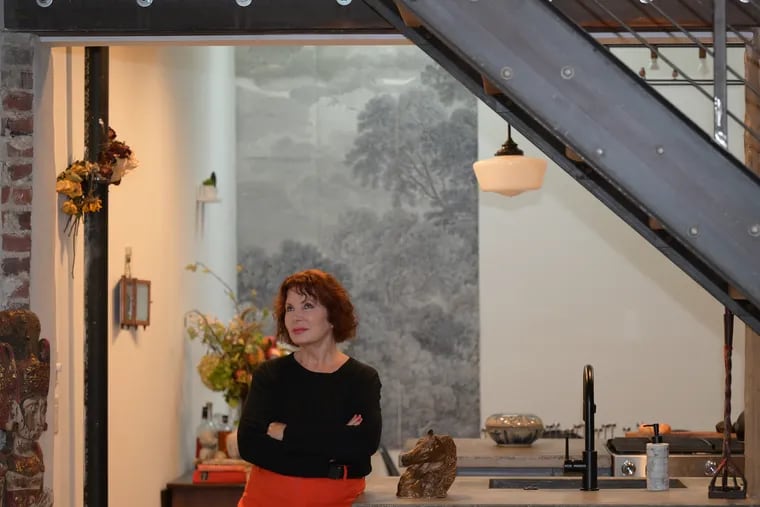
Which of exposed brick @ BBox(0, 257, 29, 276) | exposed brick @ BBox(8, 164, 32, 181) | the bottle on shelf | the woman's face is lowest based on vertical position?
the bottle on shelf

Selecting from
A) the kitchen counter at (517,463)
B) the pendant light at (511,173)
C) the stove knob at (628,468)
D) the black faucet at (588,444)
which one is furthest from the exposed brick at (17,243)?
the stove knob at (628,468)

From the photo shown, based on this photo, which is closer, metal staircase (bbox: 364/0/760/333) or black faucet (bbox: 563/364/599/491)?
metal staircase (bbox: 364/0/760/333)

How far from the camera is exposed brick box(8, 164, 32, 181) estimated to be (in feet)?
13.4

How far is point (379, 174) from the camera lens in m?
7.82

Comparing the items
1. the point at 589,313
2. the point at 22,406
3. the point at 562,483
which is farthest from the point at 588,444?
the point at 589,313

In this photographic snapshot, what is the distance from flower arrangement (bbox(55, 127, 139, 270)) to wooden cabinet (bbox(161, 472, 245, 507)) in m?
1.98

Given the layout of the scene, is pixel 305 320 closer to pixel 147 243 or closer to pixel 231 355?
pixel 147 243

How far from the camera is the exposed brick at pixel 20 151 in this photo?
4.09m

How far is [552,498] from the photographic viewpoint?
3494 mm

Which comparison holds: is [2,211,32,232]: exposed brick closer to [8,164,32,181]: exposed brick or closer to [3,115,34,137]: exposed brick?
[8,164,32,181]: exposed brick

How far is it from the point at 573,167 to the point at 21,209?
196cm

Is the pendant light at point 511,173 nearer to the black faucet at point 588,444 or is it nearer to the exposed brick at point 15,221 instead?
the black faucet at point 588,444

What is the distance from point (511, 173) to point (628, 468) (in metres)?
1.45

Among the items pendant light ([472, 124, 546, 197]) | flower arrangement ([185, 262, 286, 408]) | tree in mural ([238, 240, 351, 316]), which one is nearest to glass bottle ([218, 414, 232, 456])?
flower arrangement ([185, 262, 286, 408])
